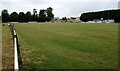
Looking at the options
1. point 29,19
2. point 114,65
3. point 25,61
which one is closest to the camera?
point 114,65

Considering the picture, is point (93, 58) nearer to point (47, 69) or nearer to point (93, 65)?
point (93, 65)

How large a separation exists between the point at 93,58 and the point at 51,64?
2.08 m

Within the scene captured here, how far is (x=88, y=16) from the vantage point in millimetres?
147250

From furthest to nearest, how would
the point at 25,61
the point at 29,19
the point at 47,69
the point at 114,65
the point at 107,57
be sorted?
the point at 29,19 → the point at 107,57 → the point at 25,61 → the point at 114,65 → the point at 47,69

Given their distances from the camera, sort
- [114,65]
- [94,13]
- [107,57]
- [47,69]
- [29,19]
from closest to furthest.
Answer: [47,69]
[114,65]
[107,57]
[29,19]
[94,13]

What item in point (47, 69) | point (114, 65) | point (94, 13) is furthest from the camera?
point (94, 13)

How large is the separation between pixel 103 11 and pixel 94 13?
9914 mm

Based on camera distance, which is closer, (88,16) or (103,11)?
(103,11)

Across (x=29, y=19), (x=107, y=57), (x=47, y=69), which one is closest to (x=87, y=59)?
(x=107, y=57)

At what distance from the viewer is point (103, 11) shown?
136375 mm

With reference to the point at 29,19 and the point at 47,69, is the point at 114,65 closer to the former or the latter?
the point at 47,69

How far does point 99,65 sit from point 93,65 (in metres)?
0.23

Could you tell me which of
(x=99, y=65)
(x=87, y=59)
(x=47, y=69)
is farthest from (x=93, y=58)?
(x=47, y=69)

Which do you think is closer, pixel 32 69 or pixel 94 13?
pixel 32 69
